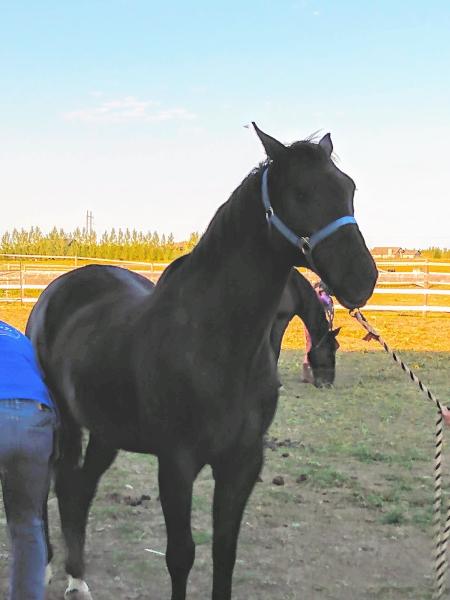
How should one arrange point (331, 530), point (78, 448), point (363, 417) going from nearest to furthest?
point (78, 448), point (331, 530), point (363, 417)

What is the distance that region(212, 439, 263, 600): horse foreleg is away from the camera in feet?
8.88

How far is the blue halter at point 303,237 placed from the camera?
7.57ft

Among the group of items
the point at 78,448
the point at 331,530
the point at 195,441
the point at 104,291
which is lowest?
the point at 331,530

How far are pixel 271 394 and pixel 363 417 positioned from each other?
474cm

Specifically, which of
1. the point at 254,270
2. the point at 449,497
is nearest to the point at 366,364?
the point at 449,497

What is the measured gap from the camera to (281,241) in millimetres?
2480

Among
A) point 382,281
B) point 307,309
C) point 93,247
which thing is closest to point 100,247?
point 93,247

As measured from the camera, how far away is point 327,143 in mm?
2637

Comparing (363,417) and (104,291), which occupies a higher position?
(104,291)

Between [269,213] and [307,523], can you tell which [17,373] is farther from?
[307,523]

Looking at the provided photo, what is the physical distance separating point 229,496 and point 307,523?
5.96ft

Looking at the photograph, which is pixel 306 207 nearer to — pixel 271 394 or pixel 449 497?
pixel 271 394

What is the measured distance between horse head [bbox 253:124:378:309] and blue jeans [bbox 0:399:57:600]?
3.57 ft

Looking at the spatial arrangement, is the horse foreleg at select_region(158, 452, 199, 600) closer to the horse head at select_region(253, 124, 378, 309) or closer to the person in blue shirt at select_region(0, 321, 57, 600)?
the person in blue shirt at select_region(0, 321, 57, 600)
